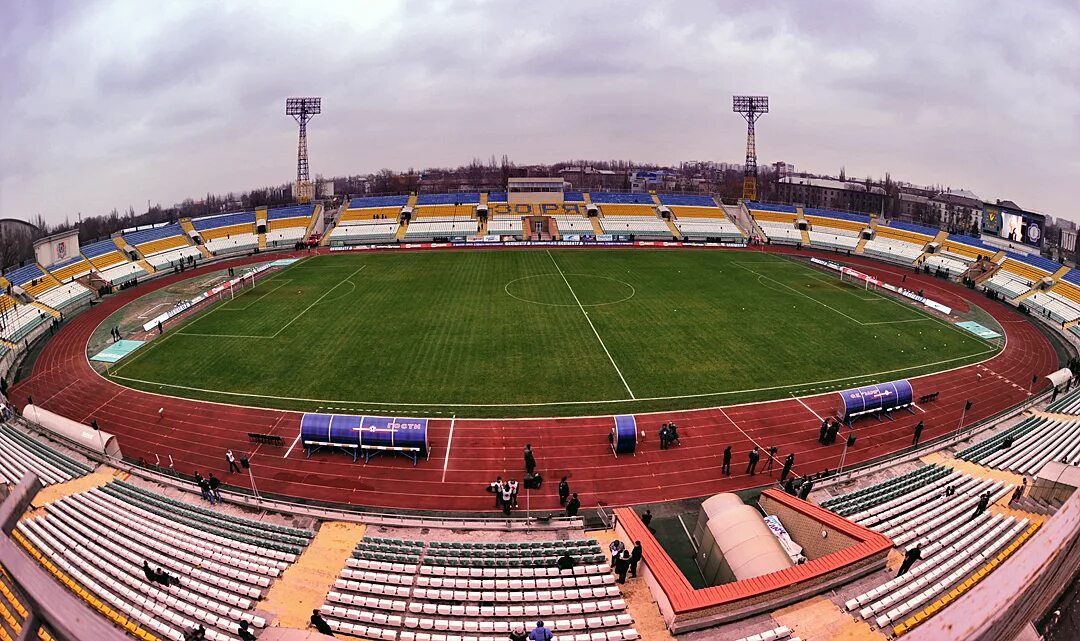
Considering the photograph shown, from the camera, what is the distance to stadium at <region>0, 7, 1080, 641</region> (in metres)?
10.5

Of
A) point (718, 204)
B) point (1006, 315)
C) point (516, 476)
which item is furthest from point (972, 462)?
point (718, 204)

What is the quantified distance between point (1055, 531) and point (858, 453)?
11.1 m

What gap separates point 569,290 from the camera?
43156mm

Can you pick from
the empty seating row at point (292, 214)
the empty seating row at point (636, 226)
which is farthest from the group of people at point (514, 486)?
the empty seating row at point (292, 214)

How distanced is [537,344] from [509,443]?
10702 mm

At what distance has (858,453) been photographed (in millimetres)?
20422

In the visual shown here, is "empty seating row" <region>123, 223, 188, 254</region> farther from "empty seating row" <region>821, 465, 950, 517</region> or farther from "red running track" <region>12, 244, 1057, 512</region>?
"empty seating row" <region>821, 465, 950, 517</region>

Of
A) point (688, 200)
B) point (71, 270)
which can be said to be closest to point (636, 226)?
point (688, 200)

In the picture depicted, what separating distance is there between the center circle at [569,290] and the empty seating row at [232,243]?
3560cm

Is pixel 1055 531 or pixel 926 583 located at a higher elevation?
pixel 1055 531

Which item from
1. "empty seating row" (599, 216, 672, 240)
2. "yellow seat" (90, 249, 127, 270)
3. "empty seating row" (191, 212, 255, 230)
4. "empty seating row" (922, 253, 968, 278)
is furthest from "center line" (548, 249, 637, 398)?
"yellow seat" (90, 249, 127, 270)

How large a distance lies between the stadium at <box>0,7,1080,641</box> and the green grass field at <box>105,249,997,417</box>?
254 mm

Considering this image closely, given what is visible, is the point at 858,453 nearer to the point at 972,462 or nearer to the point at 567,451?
the point at 972,462

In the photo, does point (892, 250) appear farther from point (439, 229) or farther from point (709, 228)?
point (439, 229)
